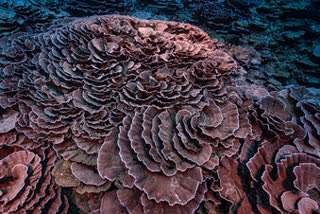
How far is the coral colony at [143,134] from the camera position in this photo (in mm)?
2170

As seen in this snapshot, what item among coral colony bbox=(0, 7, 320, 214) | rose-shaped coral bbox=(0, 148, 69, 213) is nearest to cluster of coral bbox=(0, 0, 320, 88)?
coral colony bbox=(0, 7, 320, 214)

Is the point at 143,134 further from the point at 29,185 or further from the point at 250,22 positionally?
the point at 250,22

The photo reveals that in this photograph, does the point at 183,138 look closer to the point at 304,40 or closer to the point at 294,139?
the point at 294,139

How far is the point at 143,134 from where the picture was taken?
7.75 ft

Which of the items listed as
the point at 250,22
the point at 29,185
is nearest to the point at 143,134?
the point at 29,185

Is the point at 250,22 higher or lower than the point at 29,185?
higher

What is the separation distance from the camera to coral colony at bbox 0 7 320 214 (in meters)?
2.17

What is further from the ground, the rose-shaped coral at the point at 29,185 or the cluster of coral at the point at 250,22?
the cluster of coral at the point at 250,22

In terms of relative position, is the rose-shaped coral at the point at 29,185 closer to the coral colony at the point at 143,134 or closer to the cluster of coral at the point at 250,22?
the coral colony at the point at 143,134

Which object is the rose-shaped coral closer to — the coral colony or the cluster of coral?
the coral colony

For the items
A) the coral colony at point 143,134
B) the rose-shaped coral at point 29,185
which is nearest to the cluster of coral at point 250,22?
the coral colony at point 143,134

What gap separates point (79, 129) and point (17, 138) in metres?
1.22

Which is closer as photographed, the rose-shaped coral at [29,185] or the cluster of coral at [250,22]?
the rose-shaped coral at [29,185]

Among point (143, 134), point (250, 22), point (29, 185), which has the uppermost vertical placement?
point (250, 22)
